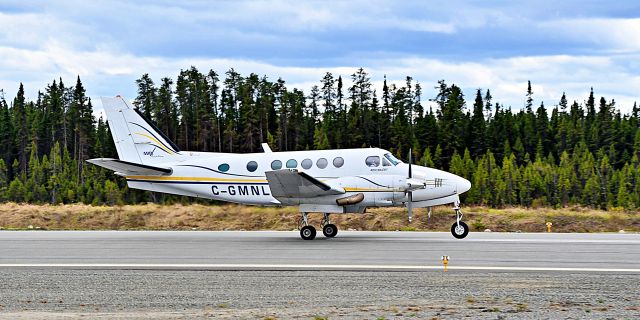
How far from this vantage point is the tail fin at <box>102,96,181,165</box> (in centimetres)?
2650

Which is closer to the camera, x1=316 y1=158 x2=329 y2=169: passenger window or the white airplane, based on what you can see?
the white airplane

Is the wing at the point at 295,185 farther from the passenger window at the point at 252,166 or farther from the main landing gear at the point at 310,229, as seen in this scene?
the passenger window at the point at 252,166

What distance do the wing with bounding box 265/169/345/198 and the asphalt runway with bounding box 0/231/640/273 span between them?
1.44m

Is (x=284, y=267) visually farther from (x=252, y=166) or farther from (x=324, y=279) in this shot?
(x=252, y=166)

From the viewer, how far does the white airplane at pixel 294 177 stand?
912 inches

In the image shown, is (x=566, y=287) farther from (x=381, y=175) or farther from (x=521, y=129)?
(x=521, y=129)

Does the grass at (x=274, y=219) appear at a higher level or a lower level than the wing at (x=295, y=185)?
lower

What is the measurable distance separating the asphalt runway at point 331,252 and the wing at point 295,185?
4.74 ft

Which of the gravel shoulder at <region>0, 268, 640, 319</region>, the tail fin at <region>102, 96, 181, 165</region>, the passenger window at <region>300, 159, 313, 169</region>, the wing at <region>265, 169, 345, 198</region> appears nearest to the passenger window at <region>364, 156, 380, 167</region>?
the wing at <region>265, 169, 345, 198</region>

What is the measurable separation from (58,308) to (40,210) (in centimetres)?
2522

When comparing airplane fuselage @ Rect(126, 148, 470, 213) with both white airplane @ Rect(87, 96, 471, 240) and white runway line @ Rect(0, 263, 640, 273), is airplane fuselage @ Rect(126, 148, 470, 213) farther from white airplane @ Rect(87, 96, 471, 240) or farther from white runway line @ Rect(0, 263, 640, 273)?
white runway line @ Rect(0, 263, 640, 273)

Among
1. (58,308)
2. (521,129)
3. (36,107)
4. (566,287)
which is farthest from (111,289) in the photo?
(36,107)

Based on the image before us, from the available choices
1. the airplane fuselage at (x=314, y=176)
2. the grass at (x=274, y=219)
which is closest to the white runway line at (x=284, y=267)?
the airplane fuselage at (x=314, y=176)

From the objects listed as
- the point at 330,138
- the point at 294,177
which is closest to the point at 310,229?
the point at 294,177
